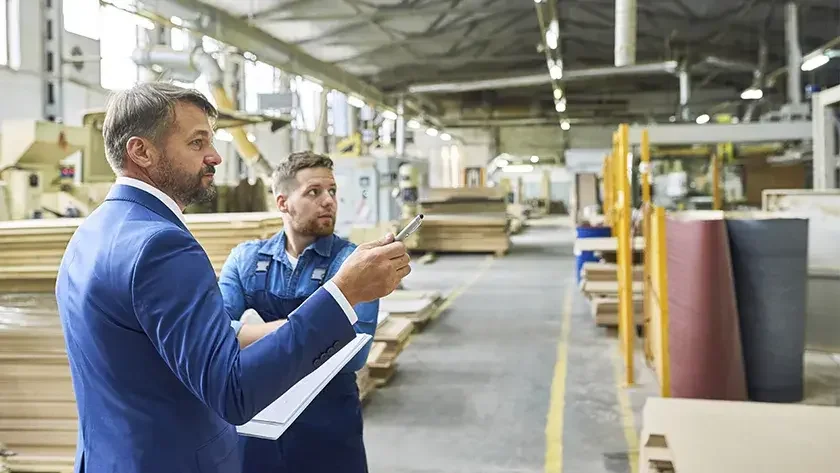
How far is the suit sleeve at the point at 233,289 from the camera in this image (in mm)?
2521

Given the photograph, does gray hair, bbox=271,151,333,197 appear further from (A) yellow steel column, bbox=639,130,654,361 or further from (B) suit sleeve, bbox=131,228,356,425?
(A) yellow steel column, bbox=639,130,654,361

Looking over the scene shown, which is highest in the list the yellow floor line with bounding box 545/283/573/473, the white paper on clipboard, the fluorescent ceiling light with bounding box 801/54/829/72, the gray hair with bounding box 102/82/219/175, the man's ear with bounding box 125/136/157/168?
Result: the fluorescent ceiling light with bounding box 801/54/829/72

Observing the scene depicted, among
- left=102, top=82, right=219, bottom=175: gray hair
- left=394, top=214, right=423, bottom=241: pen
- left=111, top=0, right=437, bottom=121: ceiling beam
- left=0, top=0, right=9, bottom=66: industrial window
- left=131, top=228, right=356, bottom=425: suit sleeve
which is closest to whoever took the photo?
left=131, top=228, right=356, bottom=425: suit sleeve

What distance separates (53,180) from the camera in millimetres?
6637

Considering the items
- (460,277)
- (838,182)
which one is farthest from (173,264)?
(460,277)

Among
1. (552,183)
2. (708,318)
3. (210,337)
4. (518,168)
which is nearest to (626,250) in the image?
(708,318)

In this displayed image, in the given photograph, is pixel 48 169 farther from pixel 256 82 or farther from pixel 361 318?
pixel 256 82

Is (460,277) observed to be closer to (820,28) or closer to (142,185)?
(820,28)

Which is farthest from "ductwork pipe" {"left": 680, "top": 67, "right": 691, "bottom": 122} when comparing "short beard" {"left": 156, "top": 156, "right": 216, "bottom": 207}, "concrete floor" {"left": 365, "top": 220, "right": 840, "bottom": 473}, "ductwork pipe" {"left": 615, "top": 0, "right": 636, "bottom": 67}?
"short beard" {"left": 156, "top": 156, "right": 216, "bottom": 207}

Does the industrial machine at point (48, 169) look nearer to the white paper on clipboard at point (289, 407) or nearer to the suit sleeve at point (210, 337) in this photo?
the white paper on clipboard at point (289, 407)

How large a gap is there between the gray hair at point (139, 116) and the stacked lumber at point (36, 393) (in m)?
2.65

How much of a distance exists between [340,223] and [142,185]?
11395 mm

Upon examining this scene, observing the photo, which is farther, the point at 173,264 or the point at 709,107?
the point at 709,107

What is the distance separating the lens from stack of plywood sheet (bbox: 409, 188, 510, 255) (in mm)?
15641
